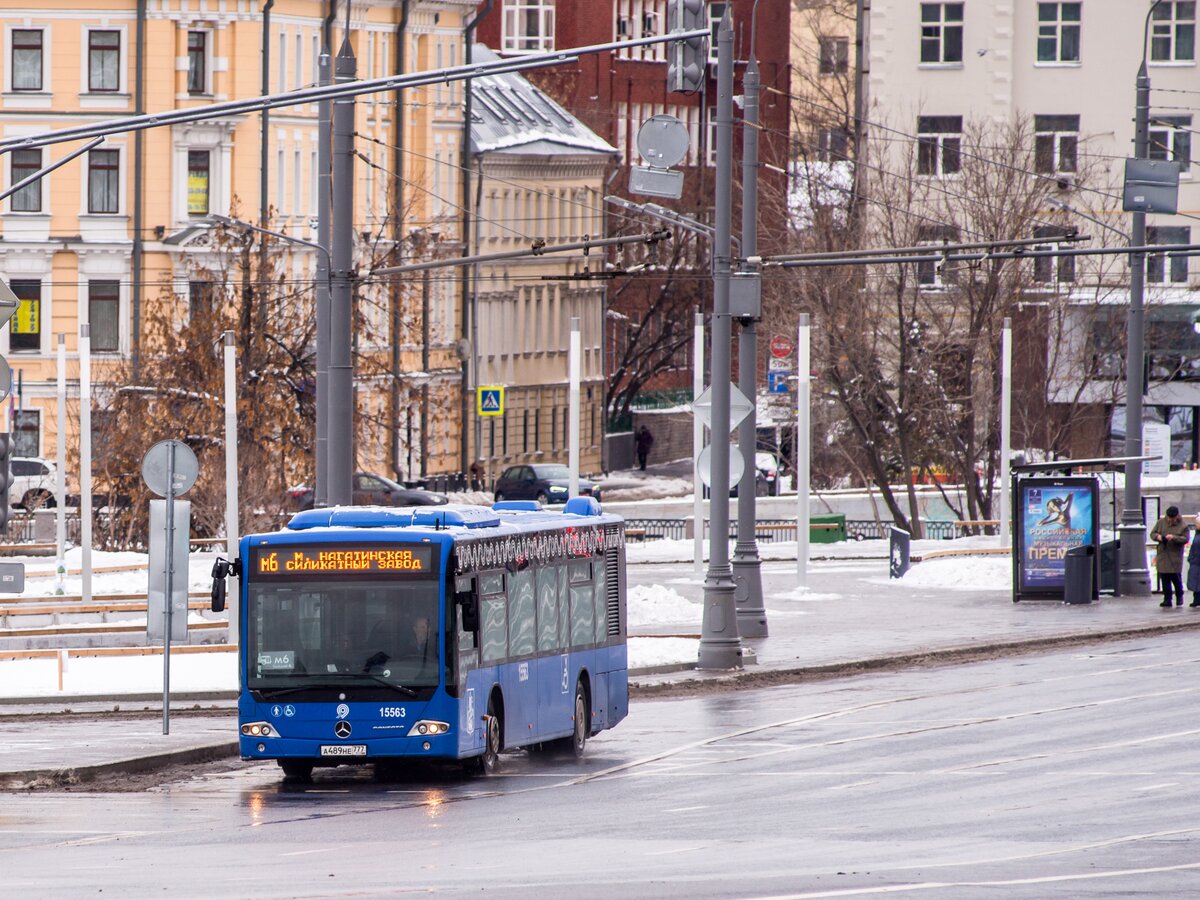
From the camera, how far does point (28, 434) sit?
7375 cm

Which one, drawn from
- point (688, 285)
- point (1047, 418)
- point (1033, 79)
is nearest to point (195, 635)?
point (1047, 418)

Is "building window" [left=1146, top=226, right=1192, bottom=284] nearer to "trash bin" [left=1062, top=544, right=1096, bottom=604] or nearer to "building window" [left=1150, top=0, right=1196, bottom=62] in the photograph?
"building window" [left=1150, top=0, right=1196, bottom=62]

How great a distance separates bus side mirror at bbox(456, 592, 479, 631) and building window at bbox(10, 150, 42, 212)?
5291 cm

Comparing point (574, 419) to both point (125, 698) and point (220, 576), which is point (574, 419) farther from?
point (220, 576)

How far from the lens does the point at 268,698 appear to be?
73.8 ft

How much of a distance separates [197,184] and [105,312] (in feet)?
15.0

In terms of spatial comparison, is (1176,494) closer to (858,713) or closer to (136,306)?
(136,306)

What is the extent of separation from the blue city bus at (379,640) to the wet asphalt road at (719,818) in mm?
484

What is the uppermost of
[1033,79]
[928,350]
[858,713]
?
[1033,79]

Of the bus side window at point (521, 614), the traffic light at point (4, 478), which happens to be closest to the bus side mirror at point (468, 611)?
the bus side window at point (521, 614)

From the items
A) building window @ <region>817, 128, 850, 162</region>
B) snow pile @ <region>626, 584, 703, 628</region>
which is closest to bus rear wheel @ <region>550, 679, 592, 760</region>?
snow pile @ <region>626, 584, 703, 628</region>

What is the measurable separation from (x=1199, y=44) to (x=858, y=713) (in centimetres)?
6079

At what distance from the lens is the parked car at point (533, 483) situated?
258 feet

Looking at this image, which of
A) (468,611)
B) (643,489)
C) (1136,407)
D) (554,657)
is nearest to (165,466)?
(554,657)
